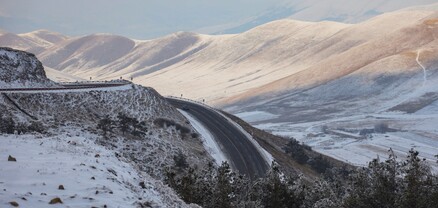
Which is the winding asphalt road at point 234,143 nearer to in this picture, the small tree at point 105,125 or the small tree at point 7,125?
the small tree at point 105,125

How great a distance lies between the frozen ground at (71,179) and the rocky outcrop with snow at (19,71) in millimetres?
36742

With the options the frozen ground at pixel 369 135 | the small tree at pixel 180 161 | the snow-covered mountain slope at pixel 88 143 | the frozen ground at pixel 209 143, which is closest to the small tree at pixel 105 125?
the snow-covered mountain slope at pixel 88 143

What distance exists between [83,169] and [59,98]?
37.3 metres

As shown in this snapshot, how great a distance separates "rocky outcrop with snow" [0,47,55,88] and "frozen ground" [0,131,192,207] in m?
36.7

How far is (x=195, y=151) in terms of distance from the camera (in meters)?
53.7

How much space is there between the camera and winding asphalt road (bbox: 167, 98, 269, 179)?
53656mm

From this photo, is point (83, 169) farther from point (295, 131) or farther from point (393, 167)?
point (295, 131)

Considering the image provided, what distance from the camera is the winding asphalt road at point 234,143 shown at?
5366 cm

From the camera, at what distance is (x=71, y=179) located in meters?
17.6

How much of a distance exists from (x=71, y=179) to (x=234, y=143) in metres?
44.6

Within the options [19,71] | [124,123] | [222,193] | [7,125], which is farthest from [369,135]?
[222,193]

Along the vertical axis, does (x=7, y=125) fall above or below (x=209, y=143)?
above

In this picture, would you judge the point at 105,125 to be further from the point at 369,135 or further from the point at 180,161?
the point at 369,135

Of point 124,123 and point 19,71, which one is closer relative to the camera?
point 124,123
